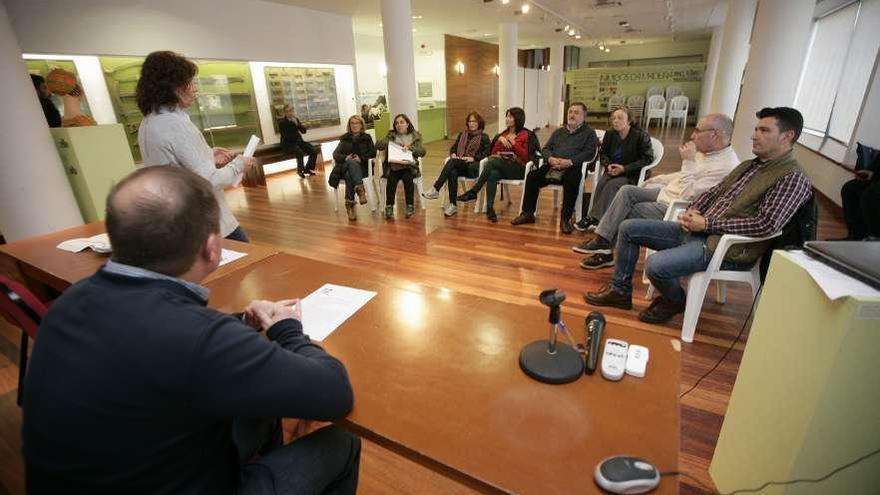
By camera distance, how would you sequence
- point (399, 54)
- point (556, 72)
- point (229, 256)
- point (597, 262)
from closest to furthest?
point (229, 256) → point (597, 262) → point (399, 54) → point (556, 72)

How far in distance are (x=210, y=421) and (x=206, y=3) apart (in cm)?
722

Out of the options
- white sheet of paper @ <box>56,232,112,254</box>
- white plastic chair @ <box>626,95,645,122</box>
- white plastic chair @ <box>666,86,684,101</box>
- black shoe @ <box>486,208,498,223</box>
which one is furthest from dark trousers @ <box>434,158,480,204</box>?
white plastic chair @ <box>666,86,684,101</box>

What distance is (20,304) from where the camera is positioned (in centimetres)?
135

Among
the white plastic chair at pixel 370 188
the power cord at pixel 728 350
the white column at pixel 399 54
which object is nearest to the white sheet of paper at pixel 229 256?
the power cord at pixel 728 350

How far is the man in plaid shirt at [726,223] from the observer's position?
1987 mm

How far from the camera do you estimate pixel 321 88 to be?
27.9ft

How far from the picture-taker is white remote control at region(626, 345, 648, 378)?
38.2 inches

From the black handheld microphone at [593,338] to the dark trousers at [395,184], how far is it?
382 centimetres

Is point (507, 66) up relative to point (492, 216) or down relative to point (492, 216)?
up

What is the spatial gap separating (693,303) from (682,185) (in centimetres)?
98

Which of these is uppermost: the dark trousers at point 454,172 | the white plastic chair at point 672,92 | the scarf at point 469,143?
the white plastic chair at point 672,92

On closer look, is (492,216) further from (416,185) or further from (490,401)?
(490,401)

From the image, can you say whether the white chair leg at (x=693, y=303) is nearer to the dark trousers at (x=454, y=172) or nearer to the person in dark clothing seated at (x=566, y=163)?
the person in dark clothing seated at (x=566, y=163)

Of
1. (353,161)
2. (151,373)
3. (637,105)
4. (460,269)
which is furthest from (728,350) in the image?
(637,105)
